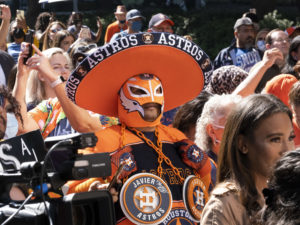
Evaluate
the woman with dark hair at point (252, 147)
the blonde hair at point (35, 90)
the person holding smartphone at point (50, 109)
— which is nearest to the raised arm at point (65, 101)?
the person holding smartphone at point (50, 109)

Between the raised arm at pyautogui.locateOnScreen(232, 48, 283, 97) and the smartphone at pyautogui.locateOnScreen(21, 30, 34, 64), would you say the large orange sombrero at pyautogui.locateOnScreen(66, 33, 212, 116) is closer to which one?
the smartphone at pyautogui.locateOnScreen(21, 30, 34, 64)

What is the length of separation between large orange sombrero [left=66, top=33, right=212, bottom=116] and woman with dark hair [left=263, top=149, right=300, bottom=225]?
169 centimetres

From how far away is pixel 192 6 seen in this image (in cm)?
1903

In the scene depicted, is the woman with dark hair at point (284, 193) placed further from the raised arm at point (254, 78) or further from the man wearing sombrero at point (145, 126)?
the raised arm at point (254, 78)

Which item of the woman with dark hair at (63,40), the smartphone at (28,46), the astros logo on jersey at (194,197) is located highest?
the smartphone at (28,46)

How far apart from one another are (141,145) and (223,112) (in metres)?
0.94

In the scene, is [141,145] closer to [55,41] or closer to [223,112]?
[223,112]

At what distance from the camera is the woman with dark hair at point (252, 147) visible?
2633 mm

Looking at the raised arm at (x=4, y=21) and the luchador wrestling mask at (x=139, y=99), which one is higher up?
the raised arm at (x=4, y=21)

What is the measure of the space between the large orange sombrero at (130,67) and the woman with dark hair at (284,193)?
1686mm

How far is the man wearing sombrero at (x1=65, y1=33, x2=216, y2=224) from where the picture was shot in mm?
3457

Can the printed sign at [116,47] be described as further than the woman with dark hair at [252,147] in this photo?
Yes

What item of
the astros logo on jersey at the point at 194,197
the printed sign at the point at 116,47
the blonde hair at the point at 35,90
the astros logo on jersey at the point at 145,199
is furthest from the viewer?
the blonde hair at the point at 35,90

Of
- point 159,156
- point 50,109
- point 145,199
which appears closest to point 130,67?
point 159,156
